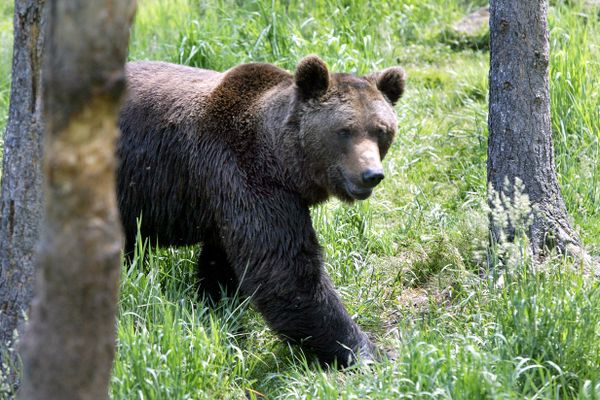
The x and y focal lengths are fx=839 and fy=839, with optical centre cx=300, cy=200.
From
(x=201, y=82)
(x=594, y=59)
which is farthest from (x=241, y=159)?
(x=594, y=59)

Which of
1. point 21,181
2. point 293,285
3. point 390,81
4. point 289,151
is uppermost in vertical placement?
point 390,81

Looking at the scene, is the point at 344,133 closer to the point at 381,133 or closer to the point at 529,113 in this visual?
the point at 381,133

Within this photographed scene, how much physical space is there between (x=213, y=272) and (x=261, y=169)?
37.5 inches

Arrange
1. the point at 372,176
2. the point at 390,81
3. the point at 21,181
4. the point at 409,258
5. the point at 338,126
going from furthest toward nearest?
the point at 409,258 → the point at 390,81 → the point at 338,126 → the point at 372,176 → the point at 21,181

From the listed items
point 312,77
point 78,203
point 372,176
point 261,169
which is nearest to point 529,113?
→ point 372,176

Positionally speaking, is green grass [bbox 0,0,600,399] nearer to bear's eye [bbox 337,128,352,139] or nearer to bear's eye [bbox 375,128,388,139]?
bear's eye [bbox 375,128,388,139]

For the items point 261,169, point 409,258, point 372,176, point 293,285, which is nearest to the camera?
point 372,176

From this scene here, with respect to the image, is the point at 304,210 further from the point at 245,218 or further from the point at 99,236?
the point at 99,236

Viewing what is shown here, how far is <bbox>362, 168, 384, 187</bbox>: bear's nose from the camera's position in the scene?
4992 millimetres

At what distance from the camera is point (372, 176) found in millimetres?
4996

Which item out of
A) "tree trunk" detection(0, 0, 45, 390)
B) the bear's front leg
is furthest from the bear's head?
"tree trunk" detection(0, 0, 45, 390)

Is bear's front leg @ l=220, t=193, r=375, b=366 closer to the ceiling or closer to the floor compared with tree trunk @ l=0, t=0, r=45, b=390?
closer to the floor

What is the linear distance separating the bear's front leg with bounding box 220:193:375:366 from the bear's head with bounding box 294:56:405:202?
1.23 ft

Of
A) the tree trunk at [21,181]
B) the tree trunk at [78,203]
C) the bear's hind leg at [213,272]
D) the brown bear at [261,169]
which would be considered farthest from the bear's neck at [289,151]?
the tree trunk at [78,203]
